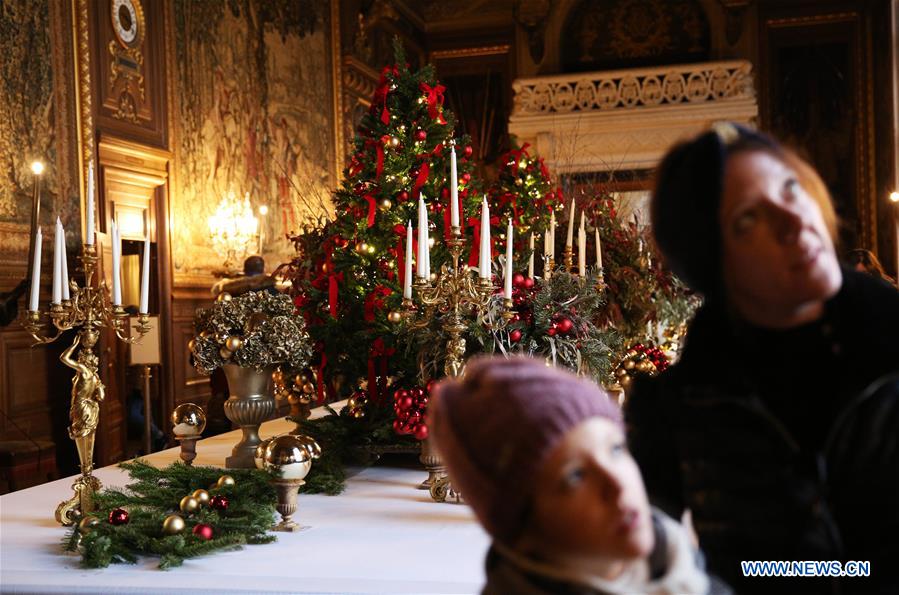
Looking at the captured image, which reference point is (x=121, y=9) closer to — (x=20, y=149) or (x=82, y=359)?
(x=20, y=149)

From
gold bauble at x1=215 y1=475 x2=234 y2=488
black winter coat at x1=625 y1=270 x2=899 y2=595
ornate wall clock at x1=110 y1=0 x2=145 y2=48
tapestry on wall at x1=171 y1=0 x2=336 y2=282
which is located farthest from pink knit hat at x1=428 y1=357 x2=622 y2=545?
ornate wall clock at x1=110 y1=0 x2=145 y2=48

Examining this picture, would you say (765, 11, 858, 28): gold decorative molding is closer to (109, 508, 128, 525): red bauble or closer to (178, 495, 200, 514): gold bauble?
(178, 495, 200, 514): gold bauble

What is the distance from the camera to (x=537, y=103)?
504 inches

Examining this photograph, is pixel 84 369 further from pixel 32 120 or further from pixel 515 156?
pixel 32 120

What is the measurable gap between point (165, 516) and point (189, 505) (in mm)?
62

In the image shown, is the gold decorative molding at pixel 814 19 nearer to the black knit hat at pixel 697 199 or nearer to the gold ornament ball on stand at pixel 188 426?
the gold ornament ball on stand at pixel 188 426

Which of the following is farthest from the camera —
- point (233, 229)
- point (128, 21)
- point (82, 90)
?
point (233, 229)

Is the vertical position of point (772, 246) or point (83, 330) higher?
point (772, 246)

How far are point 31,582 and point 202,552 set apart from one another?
0.34 metres

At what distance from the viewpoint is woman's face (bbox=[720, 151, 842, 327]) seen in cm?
86

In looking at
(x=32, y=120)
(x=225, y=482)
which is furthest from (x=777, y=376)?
(x=32, y=120)

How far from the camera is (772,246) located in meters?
0.87

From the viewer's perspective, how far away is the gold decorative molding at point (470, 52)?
1428 centimetres

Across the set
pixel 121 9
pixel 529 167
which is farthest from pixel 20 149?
pixel 529 167
